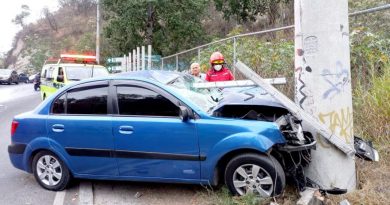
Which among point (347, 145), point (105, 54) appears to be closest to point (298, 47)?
point (347, 145)

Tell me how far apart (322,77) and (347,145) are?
820mm

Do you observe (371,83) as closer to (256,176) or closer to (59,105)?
(256,176)

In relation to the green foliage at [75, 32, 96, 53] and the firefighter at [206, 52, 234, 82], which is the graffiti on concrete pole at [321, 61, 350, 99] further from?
the green foliage at [75, 32, 96, 53]

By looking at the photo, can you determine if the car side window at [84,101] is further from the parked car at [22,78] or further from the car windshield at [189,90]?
the parked car at [22,78]

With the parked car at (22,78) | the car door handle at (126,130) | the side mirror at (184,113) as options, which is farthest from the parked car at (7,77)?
the side mirror at (184,113)

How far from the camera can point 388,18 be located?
270 inches

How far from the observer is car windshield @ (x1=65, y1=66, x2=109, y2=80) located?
1421cm

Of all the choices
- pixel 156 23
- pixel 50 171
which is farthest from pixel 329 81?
pixel 156 23

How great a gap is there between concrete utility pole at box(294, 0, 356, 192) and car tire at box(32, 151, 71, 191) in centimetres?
317

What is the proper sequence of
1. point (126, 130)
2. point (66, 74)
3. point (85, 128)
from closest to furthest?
point (126, 130) < point (85, 128) < point (66, 74)

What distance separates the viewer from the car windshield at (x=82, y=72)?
14205 millimetres

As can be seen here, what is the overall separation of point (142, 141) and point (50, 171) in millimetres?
1519

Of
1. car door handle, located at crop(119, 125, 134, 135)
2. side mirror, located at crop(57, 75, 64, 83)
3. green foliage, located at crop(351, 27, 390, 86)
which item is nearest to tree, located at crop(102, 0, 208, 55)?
side mirror, located at crop(57, 75, 64, 83)

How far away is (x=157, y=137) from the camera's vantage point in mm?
5121
